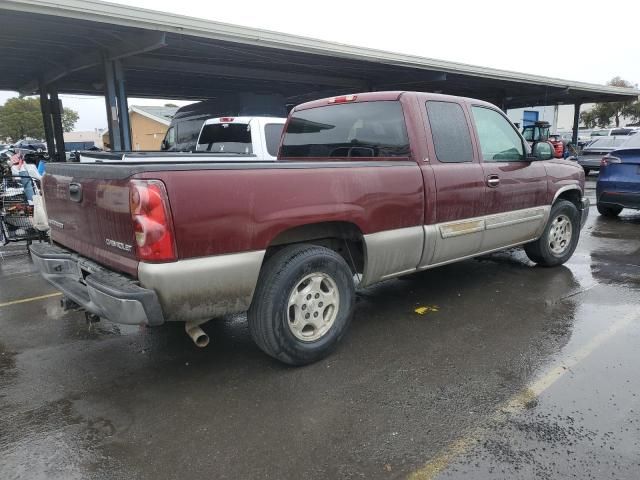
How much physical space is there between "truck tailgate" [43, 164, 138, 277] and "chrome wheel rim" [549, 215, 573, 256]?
4.94 m

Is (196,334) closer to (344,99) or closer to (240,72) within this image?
(344,99)

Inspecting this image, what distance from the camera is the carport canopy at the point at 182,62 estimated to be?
9086 millimetres

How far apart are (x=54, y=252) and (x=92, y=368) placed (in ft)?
3.04

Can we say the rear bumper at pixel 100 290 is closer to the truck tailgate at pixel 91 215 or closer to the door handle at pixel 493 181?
the truck tailgate at pixel 91 215

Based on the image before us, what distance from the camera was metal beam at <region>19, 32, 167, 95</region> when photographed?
977 centimetres

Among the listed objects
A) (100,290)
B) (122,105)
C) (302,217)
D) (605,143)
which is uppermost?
(122,105)

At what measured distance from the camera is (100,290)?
2.91 m

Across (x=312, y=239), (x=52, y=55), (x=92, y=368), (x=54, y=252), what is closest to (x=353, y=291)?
(x=312, y=239)

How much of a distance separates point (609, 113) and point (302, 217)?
5987cm

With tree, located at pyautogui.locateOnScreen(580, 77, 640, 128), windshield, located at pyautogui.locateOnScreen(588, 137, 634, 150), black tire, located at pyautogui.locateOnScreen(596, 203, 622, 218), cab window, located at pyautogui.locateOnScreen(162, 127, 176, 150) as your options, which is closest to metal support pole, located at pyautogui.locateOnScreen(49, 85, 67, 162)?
cab window, located at pyautogui.locateOnScreen(162, 127, 176, 150)

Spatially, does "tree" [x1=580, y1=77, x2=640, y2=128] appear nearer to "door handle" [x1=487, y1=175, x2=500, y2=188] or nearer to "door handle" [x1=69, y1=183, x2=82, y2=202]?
"door handle" [x1=487, y1=175, x2=500, y2=188]

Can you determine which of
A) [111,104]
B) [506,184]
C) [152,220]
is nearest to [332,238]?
[152,220]

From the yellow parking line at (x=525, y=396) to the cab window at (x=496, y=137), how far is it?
1903mm

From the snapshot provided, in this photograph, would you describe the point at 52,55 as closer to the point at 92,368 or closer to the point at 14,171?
the point at 14,171
